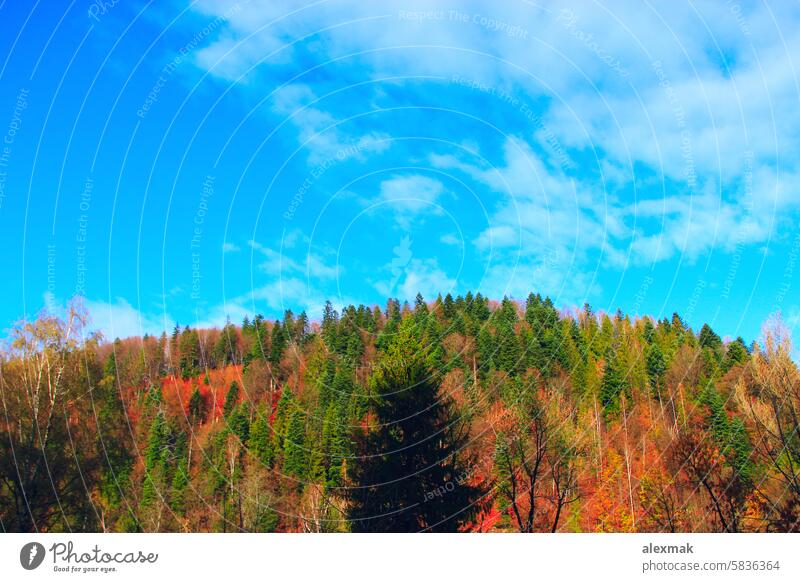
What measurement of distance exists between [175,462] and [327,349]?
2416 centimetres

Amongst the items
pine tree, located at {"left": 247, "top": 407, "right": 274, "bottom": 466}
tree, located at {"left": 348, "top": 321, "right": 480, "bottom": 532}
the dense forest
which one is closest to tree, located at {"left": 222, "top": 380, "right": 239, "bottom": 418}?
the dense forest

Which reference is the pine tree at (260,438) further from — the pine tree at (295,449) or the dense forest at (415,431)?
the pine tree at (295,449)

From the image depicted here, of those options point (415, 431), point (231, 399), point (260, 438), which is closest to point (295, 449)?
point (260, 438)

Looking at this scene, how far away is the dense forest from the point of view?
19406mm

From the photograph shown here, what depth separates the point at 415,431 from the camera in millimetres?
19984

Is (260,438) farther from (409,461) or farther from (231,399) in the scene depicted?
(409,461)

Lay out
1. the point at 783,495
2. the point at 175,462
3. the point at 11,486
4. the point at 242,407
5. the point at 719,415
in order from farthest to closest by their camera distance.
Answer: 1. the point at 242,407
2. the point at 175,462
3. the point at 719,415
4. the point at 783,495
5. the point at 11,486

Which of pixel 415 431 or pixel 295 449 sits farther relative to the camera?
pixel 295 449

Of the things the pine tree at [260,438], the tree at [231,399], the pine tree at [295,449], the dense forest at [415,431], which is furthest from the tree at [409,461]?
the tree at [231,399]
